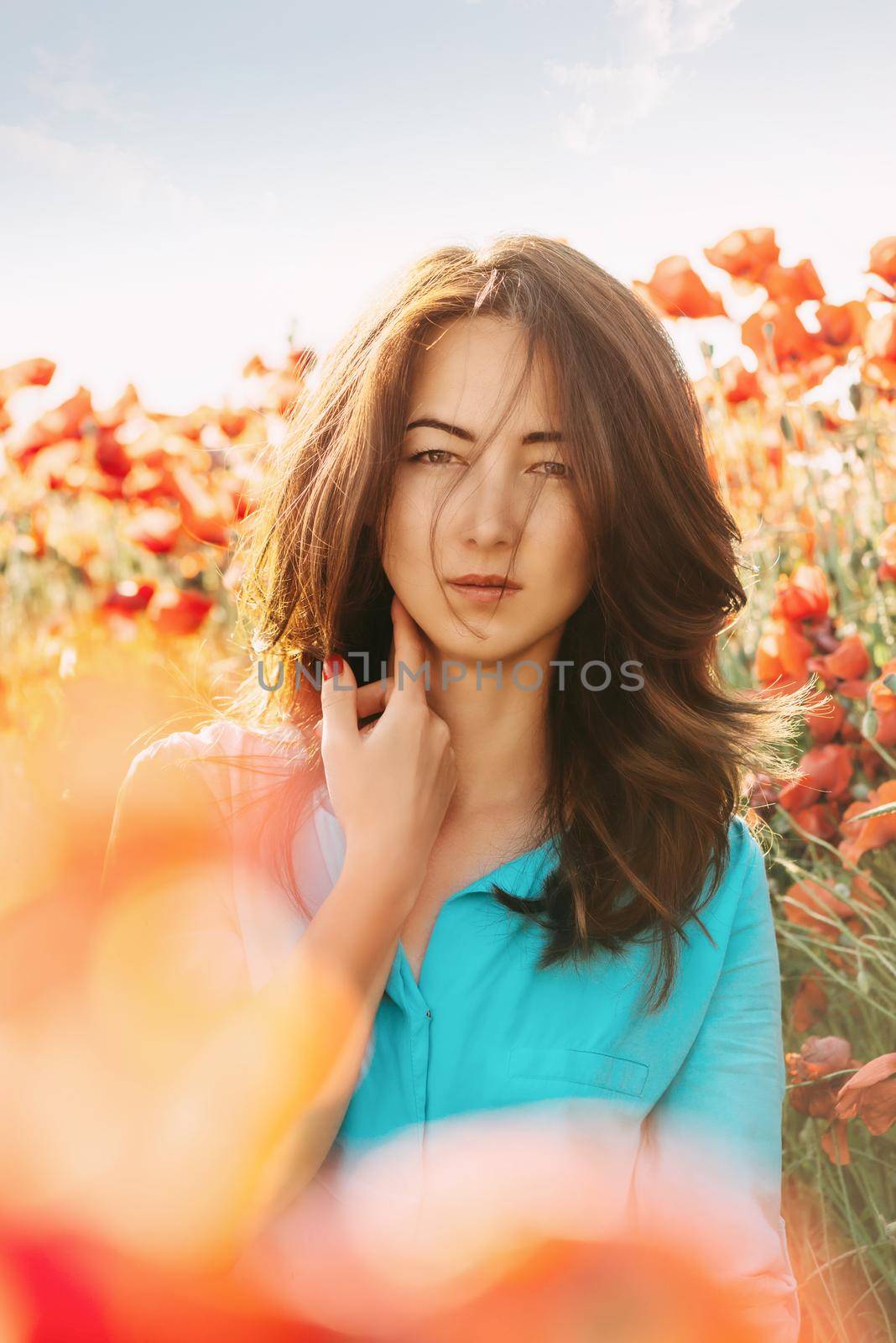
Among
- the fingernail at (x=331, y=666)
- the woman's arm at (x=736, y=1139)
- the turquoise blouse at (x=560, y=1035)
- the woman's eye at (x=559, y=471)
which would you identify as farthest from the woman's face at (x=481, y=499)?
the woman's arm at (x=736, y=1139)

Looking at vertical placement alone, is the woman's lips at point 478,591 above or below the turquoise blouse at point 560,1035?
above

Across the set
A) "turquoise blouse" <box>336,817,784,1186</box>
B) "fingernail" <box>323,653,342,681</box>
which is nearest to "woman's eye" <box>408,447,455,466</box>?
"fingernail" <box>323,653,342,681</box>

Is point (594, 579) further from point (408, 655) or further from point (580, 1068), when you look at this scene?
point (580, 1068)

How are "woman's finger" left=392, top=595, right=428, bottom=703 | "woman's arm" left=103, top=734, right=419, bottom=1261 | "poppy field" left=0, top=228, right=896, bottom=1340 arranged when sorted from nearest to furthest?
"woman's arm" left=103, top=734, right=419, bottom=1261
"woman's finger" left=392, top=595, right=428, bottom=703
"poppy field" left=0, top=228, right=896, bottom=1340

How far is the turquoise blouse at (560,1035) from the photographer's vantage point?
3.37 feet

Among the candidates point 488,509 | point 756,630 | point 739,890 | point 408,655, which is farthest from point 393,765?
point 756,630

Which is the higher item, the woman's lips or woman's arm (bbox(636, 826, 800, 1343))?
the woman's lips

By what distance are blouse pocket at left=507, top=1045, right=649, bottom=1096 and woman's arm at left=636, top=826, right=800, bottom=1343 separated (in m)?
0.06

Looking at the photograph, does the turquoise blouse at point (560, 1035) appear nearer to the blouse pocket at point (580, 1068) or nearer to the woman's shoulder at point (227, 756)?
the blouse pocket at point (580, 1068)

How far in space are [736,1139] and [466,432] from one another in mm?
632

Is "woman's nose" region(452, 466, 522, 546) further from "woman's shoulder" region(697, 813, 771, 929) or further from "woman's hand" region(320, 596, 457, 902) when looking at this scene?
"woman's shoulder" region(697, 813, 771, 929)

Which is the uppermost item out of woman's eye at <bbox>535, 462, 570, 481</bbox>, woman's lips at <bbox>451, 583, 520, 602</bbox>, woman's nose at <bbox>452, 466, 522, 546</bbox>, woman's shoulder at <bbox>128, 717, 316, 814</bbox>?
woman's eye at <bbox>535, 462, 570, 481</bbox>

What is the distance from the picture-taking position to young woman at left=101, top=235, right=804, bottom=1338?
1.02m

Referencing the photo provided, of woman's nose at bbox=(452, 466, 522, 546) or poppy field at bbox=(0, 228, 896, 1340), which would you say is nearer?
woman's nose at bbox=(452, 466, 522, 546)
